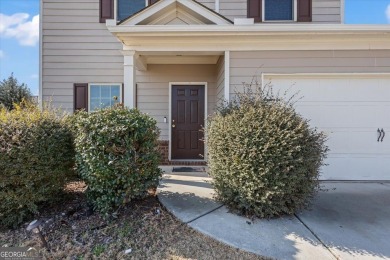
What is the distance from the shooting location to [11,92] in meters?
8.27

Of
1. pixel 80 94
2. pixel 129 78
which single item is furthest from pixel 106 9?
pixel 129 78

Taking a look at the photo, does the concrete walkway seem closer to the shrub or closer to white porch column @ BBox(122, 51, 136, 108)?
white porch column @ BBox(122, 51, 136, 108)

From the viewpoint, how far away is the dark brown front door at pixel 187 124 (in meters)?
7.47

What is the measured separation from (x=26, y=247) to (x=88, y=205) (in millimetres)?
909

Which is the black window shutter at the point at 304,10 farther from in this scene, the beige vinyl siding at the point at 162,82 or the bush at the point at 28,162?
the bush at the point at 28,162

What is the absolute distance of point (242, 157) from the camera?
3.58 metres

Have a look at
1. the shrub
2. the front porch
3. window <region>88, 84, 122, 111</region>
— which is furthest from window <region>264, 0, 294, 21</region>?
the shrub

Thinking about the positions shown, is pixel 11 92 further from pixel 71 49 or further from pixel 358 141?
pixel 358 141

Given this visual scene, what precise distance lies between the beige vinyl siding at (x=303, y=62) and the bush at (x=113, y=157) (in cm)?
246

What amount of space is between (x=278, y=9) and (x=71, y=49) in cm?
562

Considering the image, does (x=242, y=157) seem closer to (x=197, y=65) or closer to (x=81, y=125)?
(x=81, y=125)

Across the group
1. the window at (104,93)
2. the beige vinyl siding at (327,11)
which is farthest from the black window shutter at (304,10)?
the window at (104,93)

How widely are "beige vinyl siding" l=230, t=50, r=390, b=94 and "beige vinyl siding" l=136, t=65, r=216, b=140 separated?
1978 millimetres

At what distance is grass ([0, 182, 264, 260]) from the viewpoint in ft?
9.76
